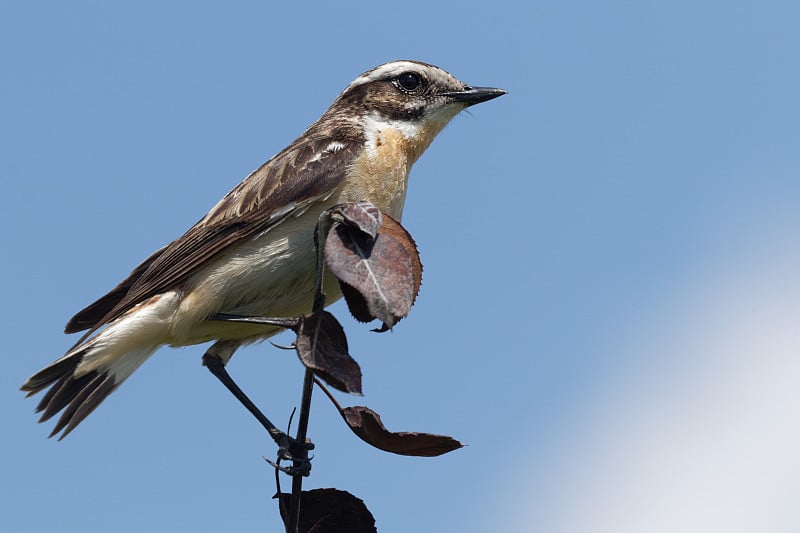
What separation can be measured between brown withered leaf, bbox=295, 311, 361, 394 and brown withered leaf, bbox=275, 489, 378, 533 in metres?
0.84

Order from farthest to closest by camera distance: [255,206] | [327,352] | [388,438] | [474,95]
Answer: [474,95]
[255,206]
[388,438]
[327,352]

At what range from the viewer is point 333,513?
392cm

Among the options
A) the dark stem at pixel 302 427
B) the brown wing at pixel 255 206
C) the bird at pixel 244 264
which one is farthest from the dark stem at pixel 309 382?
the brown wing at pixel 255 206

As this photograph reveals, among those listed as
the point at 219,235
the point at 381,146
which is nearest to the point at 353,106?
the point at 381,146

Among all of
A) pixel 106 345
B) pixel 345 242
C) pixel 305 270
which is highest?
pixel 305 270

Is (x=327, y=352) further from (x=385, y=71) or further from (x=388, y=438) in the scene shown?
(x=385, y=71)

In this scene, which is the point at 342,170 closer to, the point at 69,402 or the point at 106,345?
the point at 106,345

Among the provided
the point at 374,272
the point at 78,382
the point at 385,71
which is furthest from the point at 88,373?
the point at 374,272

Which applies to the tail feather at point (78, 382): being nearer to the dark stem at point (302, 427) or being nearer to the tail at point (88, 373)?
the tail at point (88, 373)

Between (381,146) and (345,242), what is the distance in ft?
12.8

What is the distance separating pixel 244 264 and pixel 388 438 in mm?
3328

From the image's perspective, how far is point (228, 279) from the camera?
6.74 m

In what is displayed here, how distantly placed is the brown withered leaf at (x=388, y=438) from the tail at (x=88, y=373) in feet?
12.3

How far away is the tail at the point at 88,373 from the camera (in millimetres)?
7117
